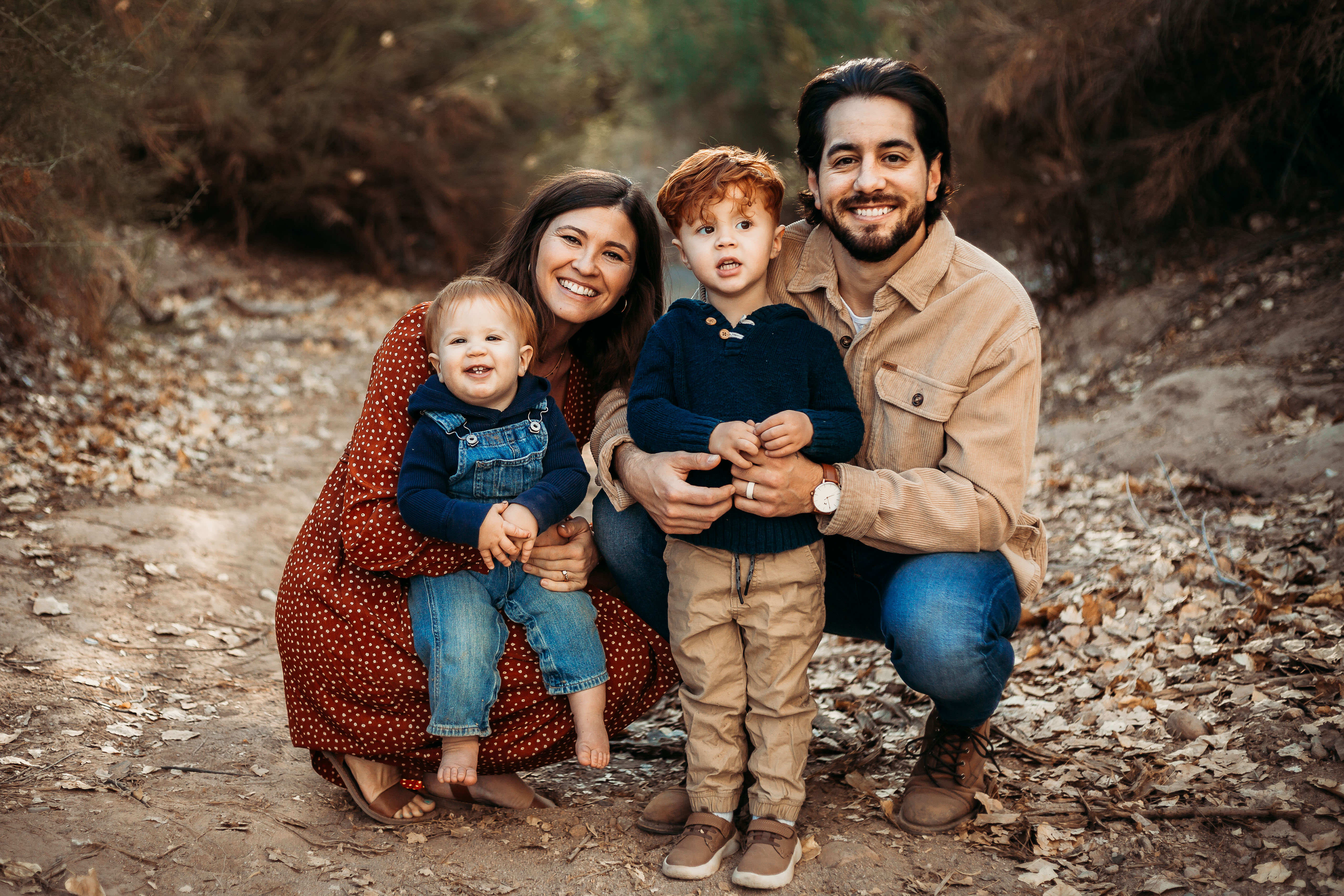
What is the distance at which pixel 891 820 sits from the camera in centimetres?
284

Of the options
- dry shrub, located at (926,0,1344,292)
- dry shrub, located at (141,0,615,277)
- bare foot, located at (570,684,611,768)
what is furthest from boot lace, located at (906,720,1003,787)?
dry shrub, located at (141,0,615,277)

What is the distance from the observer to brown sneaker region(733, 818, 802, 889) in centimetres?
251

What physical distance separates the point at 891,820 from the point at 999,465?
1.05 metres

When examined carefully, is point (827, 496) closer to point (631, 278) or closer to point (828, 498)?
point (828, 498)

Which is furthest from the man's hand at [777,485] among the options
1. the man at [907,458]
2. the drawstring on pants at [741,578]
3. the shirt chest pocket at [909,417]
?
the shirt chest pocket at [909,417]

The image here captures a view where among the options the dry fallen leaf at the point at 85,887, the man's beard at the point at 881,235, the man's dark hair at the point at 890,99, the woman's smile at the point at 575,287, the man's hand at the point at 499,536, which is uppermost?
the man's dark hair at the point at 890,99

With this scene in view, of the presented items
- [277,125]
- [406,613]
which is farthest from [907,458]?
[277,125]

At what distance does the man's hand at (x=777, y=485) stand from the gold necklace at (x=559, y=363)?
972mm

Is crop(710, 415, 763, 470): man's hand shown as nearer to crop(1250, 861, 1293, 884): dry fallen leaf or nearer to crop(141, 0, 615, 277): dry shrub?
crop(1250, 861, 1293, 884): dry fallen leaf

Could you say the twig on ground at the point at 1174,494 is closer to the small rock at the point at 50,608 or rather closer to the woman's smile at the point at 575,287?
the woman's smile at the point at 575,287

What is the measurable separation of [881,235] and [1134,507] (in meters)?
2.40

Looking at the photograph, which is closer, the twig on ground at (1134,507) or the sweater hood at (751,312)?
the sweater hood at (751,312)

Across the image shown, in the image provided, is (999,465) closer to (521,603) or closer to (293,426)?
(521,603)

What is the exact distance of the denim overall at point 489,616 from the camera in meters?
2.68
